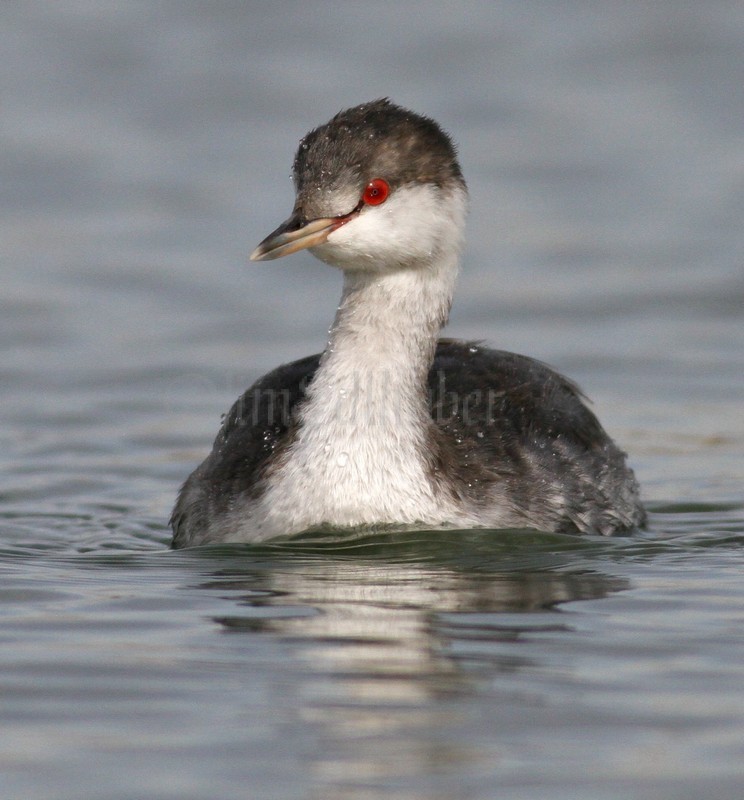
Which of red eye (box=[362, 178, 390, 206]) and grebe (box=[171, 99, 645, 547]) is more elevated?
red eye (box=[362, 178, 390, 206])

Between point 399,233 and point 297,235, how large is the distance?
21.9 inches

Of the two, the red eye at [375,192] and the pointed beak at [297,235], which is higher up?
the red eye at [375,192]

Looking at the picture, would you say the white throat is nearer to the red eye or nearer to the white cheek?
the white cheek

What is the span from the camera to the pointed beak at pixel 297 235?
8570 millimetres

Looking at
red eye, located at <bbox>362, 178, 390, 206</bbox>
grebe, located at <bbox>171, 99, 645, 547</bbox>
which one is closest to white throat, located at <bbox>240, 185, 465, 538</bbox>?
grebe, located at <bbox>171, 99, 645, 547</bbox>

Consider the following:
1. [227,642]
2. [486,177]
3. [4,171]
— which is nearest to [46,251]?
[4,171]

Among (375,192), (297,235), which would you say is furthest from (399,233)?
(297,235)

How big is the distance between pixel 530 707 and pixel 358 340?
10.9ft

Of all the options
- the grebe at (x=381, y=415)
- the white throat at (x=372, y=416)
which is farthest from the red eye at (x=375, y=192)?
the white throat at (x=372, y=416)

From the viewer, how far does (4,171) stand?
1661 centimetres

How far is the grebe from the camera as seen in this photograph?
8758 millimetres

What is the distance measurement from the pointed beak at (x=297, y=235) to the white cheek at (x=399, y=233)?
4cm

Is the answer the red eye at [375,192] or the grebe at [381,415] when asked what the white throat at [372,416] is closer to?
the grebe at [381,415]

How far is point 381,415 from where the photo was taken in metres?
8.97
